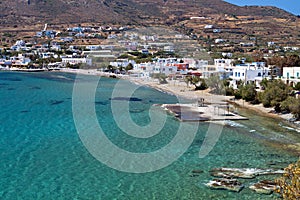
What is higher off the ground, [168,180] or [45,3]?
[45,3]

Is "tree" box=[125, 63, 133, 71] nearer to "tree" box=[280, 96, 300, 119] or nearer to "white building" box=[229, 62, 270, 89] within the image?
"white building" box=[229, 62, 270, 89]

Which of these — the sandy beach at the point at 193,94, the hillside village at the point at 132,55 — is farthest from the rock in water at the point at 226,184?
the hillside village at the point at 132,55

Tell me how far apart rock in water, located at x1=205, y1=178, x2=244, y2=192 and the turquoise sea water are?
25 centimetres

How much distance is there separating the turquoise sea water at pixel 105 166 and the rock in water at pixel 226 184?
25 centimetres

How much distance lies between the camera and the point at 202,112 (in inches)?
1118

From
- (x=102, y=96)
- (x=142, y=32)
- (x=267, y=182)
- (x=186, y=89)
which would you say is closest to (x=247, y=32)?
(x=142, y=32)

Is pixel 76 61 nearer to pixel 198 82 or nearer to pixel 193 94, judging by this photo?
pixel 198 82

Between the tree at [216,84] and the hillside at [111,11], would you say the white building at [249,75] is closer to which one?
the tree at [216,84]

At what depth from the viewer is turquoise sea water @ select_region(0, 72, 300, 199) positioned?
44.3 ft

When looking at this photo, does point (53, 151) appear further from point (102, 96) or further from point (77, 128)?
point (102, 96)

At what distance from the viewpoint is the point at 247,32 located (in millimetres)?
107125

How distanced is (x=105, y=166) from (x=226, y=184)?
17.5 feet

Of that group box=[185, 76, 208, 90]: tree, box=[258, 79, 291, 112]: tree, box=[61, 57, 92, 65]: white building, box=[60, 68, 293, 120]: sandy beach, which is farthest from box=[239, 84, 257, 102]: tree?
box=[61, 57, 92, 65]: white building

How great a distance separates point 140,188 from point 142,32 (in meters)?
99.9
